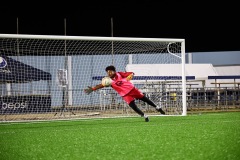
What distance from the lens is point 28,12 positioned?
11.5m

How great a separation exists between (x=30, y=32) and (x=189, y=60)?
658 centimetres

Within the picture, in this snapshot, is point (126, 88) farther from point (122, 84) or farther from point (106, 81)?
point (106, 81)

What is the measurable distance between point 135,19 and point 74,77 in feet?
13.9

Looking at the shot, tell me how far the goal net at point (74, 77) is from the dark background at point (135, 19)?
2419mm

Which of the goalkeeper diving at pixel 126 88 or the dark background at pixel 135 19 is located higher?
the dark background at pixel 135 19

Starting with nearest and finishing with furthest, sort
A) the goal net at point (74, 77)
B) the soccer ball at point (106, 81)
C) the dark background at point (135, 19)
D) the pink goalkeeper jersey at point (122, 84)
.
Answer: the soccer ball at point (106, 81)
the pink goalkeeper jersey at point (122, 84)
the goal net at point (74, 77)
the dark background at point (135, 19)

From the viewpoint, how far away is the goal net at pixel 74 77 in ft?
27.9

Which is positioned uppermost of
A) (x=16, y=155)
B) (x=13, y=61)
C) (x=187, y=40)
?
(x=187, y=40)

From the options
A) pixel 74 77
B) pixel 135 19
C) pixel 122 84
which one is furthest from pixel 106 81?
pixel 135 19

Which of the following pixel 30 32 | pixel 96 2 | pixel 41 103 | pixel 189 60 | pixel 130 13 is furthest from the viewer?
pixel 189 60

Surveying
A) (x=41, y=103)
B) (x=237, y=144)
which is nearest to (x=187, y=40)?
(x=41, y=103)

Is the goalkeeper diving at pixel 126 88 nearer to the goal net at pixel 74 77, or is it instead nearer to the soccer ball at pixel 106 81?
the soccer ball at pixel 106 81

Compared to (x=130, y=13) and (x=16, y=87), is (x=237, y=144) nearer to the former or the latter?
(x=16, y=87)

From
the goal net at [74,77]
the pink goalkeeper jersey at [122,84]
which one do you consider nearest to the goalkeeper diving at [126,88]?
the pink goalkeeper jersey at [122,84]
